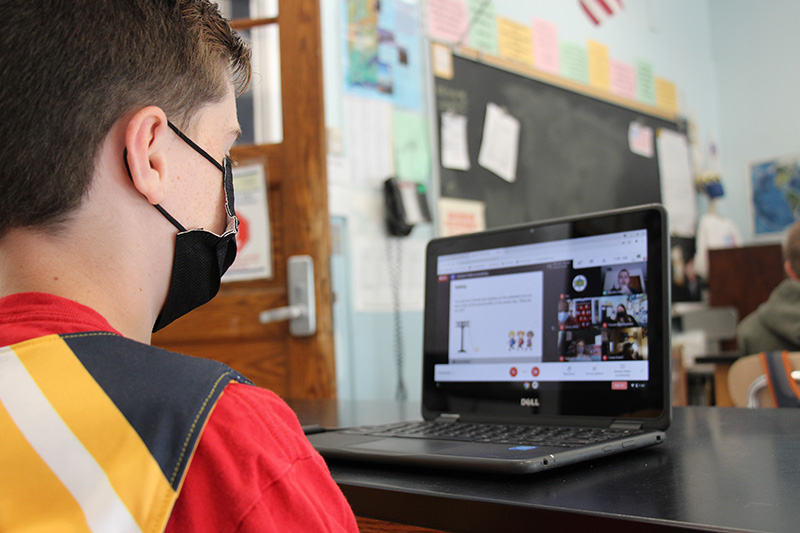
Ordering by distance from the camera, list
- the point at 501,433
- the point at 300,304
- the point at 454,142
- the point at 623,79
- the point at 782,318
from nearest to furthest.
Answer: the point at 501,433 < the point at 300,304 < the point at 782,318 < the point at 454,142 < the point at 623,79

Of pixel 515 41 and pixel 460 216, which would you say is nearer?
pixel 460 216

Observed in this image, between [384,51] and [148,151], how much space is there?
199 centimetres

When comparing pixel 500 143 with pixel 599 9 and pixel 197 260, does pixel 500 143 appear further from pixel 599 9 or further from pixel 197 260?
pixel 197 260

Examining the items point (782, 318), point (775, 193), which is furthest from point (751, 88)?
point (782, 318)

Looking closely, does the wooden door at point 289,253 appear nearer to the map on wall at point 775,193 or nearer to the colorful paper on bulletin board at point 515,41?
the colorful paper on bulletin board at point 515,41

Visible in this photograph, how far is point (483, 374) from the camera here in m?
0.95

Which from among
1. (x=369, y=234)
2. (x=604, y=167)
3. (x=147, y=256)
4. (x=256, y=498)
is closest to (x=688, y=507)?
(x=256, y=498)

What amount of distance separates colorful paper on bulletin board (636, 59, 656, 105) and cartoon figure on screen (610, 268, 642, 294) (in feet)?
10.2

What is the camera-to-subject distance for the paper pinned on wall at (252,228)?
1889mm

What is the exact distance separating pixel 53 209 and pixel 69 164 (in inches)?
1.3

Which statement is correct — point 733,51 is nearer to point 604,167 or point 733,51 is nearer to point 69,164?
point 604,167

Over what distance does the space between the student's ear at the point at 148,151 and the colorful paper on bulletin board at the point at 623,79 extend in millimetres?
3283

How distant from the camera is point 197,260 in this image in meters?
0.63

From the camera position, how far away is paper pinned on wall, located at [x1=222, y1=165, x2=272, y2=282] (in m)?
1.89
